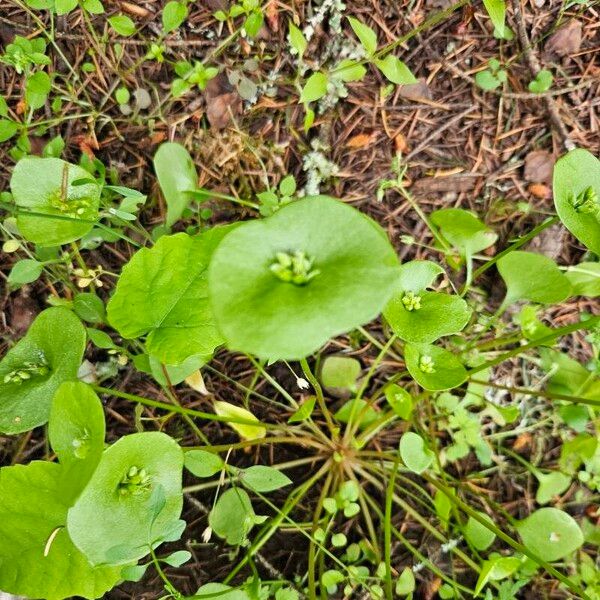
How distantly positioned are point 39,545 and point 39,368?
13.6 inches

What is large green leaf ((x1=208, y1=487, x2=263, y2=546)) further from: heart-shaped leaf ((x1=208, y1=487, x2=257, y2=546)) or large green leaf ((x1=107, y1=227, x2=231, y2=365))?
large green leaf ((x1=107, y1=227, x2=231, y2=365))

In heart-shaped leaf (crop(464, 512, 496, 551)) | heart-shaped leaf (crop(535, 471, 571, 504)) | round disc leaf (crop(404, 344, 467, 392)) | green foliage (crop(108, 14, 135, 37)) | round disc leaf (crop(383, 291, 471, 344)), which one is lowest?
heart-shaped leaf (crop(535, 471, 571, 504))

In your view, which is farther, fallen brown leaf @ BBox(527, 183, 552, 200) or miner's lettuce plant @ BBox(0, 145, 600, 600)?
fallen brown leaf @ BBox(527, 183, 552, 200)

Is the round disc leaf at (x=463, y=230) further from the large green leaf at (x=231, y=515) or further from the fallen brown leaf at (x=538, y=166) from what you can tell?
the large green leaf at (x=231, y=515)

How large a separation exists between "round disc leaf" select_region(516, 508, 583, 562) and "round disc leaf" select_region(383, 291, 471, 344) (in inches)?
27.7

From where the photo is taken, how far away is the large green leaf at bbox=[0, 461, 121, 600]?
1120mm

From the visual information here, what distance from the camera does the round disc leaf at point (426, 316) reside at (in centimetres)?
116

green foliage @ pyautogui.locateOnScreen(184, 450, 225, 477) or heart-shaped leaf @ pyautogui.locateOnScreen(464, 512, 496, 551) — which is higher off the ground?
green foliage @ pyautogui.locateOnScreen(184, 450, 225, 477)

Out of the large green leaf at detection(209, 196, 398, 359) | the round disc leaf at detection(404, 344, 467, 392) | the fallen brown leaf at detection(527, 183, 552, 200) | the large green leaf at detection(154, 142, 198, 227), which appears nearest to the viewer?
the large green leaf at detection(209, 196, 398, 359)

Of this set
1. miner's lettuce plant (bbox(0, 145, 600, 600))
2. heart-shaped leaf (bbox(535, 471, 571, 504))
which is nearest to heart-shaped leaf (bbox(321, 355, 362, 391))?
miner's lettuce plant (bbox(0, 145, 600, 600))

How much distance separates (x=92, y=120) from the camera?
1555 millimetres

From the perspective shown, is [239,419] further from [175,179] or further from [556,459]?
[556,459]

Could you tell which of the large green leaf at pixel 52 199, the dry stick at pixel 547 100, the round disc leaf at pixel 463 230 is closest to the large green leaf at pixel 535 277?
the round disc leaf at pixel 463 230

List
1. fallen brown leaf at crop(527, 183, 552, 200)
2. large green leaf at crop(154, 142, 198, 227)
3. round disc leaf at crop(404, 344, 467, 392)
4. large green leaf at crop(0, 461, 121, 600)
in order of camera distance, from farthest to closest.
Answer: fallen brown leaf at crop(527, 183, 552, 200), large green leaf at crop(154, 142, 198, 227), round disc leaf at crop(404, 344, 467, 392), large green leaf at crop(0, 461, 121, 600)
